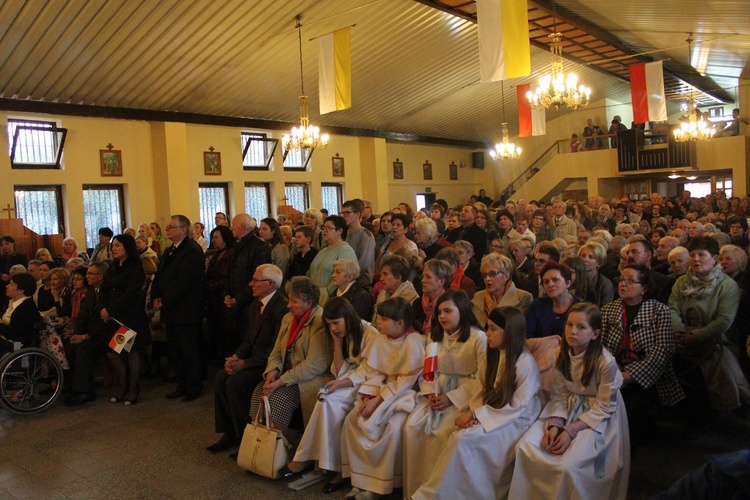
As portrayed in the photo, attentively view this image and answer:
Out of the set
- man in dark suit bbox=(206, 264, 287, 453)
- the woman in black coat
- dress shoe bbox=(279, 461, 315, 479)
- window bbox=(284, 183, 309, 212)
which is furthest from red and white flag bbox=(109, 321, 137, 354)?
window bbox=(284, 183, 309, 212)

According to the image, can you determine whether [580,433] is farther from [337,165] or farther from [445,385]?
[337,165]

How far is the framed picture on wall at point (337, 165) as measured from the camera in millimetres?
16766

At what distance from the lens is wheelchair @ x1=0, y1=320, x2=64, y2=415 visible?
5559 millimetres

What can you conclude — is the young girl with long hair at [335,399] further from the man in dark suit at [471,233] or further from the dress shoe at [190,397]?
the man in dark suit at [471,233]

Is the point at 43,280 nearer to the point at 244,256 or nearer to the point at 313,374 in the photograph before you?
the point at 244,256

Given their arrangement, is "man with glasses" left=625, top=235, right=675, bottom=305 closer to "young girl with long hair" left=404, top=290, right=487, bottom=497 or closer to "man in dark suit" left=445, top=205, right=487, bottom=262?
"young girl with long hair" left=404, top=290, right=487, bottom=497

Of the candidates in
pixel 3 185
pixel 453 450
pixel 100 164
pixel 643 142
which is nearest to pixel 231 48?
pixel 100 164

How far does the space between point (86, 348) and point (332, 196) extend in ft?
37.0

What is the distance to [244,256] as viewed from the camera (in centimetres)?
588

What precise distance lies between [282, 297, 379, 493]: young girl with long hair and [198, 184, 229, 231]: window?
32.8 ft

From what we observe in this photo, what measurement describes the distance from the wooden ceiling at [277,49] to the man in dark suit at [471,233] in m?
4.99

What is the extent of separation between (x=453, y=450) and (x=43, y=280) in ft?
17.3

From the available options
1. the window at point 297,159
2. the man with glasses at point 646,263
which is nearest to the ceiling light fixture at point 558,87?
the man with glasses at point 646,263

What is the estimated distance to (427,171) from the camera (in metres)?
20.4
